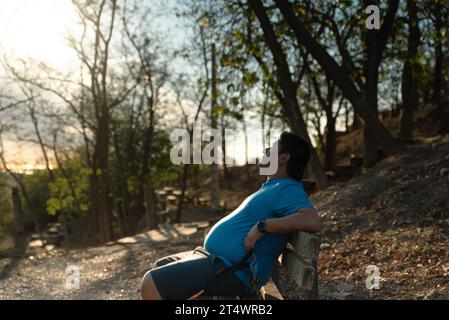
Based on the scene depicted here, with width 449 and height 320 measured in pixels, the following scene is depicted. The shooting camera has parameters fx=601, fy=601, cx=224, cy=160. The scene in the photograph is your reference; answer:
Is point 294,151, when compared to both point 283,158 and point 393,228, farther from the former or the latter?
A: point 393,228

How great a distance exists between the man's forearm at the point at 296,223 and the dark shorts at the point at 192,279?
1.38 feet

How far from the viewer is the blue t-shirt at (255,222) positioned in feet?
11.9

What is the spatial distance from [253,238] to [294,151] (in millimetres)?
630

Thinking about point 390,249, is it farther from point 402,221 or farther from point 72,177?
point 72,177

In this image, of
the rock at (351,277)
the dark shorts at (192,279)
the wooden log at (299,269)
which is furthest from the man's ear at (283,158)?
the rock at (351,277)

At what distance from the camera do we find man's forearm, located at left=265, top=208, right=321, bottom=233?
344 cm

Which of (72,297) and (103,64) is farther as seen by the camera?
(103,64)

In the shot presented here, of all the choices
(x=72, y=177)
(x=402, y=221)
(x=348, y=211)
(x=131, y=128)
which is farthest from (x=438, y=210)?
(x=72, y=177)

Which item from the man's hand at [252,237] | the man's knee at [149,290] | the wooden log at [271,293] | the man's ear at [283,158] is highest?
the man's ear at [283,158]

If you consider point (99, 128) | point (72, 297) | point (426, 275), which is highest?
point (99, 128)

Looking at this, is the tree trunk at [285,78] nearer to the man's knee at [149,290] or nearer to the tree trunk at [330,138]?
the tree trunk at [330,138]

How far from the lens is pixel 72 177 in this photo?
35.2 meters

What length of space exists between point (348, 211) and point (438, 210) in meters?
1.88
